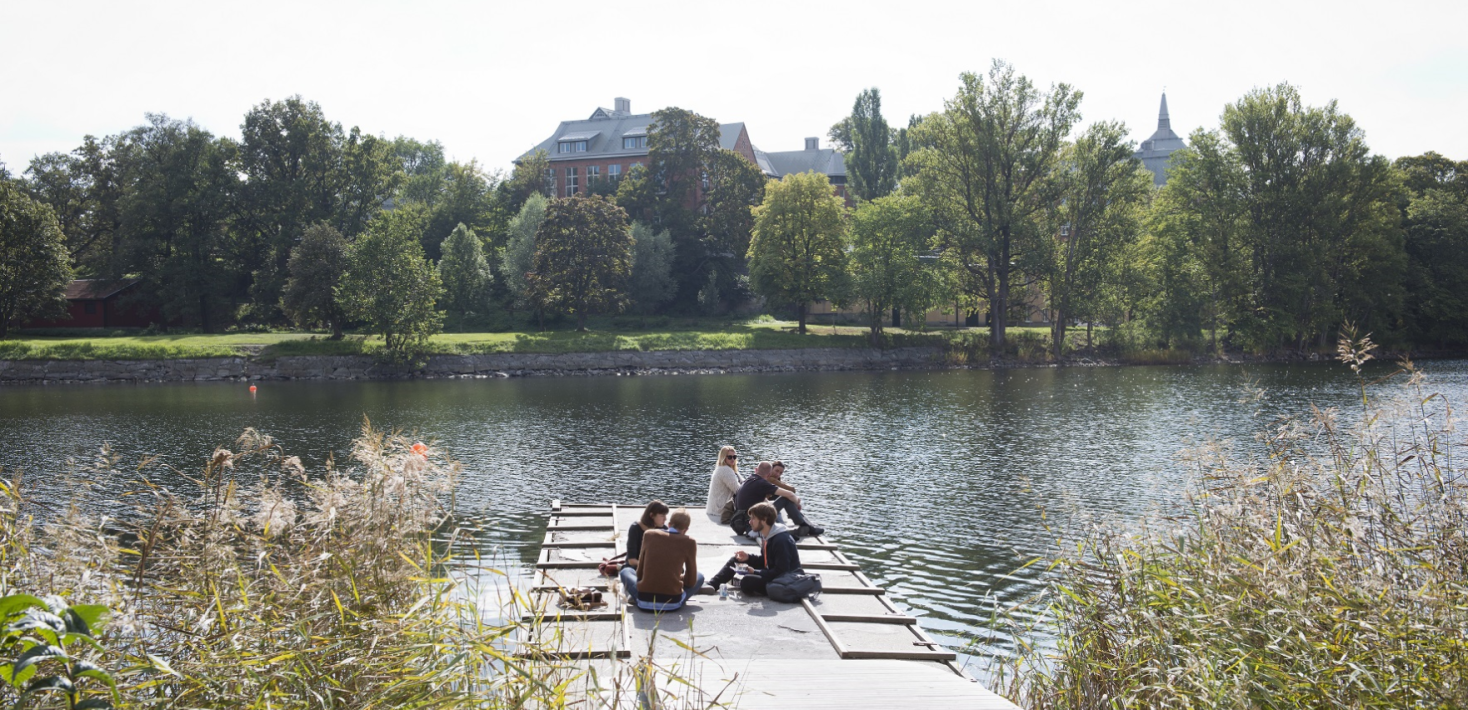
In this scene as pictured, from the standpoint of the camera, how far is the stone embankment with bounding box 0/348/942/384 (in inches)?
2032

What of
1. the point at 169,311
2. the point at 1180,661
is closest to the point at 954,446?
the point at 1180,661

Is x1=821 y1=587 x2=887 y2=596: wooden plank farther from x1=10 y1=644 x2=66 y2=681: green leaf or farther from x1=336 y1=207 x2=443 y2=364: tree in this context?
x1=336 y1=207 x2=443 y2=364: tree

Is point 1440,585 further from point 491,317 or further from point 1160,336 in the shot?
point 491,317

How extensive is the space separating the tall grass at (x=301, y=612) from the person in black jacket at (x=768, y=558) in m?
3.04

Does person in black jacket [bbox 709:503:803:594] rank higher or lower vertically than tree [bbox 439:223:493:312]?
lower

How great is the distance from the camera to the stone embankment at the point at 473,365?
51.6 m

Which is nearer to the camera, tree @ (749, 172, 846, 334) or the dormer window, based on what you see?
tree @ (749, 172, 846, 334)

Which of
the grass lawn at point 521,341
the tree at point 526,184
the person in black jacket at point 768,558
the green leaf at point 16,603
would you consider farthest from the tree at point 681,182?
the green leaf at point 16,603

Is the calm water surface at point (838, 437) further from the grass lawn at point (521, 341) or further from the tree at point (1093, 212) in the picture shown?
the tree at point (1093, 212)

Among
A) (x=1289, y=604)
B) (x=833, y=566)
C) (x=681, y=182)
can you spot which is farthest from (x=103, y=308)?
(x=1289, y=604)

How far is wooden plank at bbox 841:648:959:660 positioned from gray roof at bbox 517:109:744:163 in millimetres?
87715

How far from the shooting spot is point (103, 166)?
72375mm

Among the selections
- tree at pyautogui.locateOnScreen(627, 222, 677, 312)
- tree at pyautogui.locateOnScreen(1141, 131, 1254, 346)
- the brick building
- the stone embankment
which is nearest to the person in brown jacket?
the stone embankment

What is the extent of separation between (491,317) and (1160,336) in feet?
151
